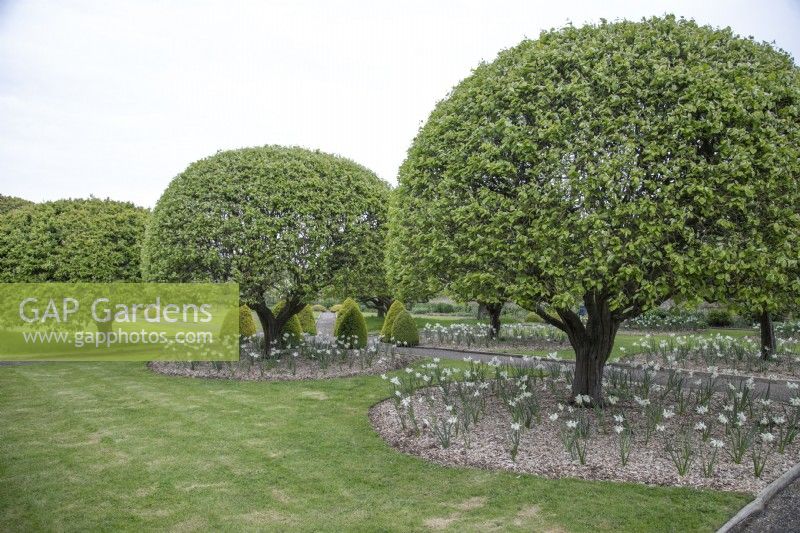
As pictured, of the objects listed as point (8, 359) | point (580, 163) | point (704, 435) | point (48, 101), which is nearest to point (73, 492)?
point (580, 163)

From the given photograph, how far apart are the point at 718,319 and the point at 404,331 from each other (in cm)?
1655

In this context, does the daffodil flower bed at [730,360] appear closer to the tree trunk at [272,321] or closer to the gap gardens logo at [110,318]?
the tree trunk at [272,321]

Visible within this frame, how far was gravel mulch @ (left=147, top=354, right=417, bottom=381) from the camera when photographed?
559 inches

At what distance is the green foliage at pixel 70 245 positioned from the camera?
61.5 feet

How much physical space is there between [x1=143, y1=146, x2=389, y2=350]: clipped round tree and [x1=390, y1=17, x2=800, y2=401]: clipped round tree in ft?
20.1

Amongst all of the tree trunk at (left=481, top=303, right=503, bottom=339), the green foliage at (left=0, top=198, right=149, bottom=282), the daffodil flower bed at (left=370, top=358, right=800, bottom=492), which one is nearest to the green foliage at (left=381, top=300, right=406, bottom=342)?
the tree trunk at (left=481, top=303, right=503, bottom=339)

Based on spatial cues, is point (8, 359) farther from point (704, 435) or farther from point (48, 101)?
point (704, 435)

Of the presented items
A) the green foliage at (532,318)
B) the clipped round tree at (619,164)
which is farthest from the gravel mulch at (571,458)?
the green foliage at (532,318)

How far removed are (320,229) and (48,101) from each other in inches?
302

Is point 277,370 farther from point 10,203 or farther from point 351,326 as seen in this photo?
point 10,203

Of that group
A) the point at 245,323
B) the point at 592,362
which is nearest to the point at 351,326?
the point at 245,323

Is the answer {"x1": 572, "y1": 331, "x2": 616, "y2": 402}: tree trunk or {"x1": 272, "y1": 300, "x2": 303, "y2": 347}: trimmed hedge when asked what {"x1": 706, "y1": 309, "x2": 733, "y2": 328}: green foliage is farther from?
{"x1": 272, "y1": 300, "x2": 303, "y2": 347}: trimmed hedge

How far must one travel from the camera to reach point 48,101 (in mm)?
13641

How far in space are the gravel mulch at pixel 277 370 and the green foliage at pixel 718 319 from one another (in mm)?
18533
